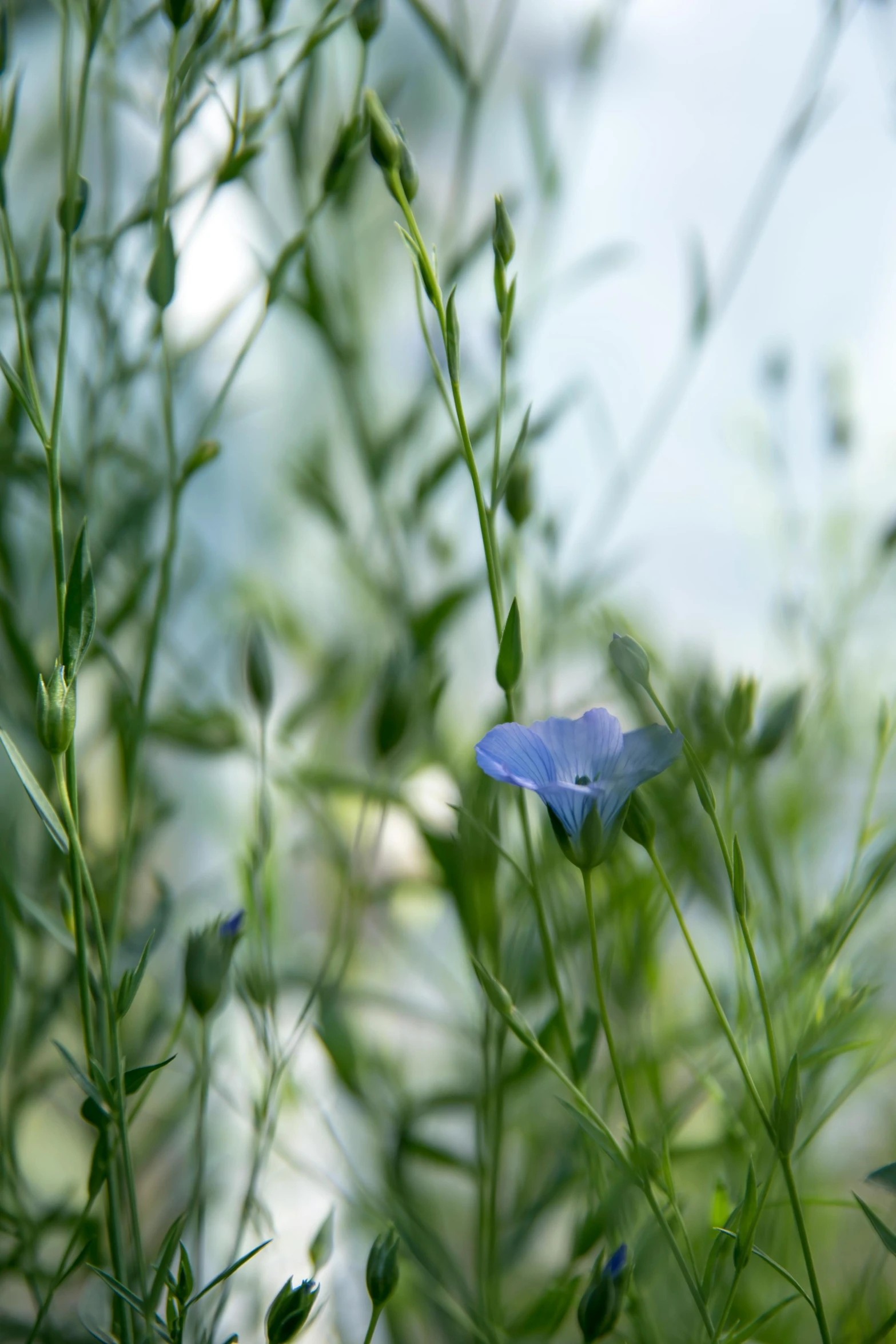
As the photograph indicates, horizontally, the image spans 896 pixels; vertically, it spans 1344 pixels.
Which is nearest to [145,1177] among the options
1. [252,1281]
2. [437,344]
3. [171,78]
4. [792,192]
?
[252,1281]

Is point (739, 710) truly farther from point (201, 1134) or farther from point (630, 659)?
point (201, 1134)

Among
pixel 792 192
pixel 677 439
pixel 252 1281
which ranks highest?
pixel 792 192

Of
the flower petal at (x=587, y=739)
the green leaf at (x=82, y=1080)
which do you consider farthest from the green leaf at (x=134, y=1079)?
the flower petal at (x=587, y=739)

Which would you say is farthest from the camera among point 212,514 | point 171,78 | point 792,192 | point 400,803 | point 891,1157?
point 212,514

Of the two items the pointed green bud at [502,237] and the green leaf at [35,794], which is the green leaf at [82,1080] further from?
the pointed green bud at [502,237]

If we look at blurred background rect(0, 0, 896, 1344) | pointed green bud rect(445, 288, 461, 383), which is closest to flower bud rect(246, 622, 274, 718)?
blurred background rect(0, 0, 896, 1344)

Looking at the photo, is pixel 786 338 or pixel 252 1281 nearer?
pixel 252 1281

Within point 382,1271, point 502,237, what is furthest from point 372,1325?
point 502,237

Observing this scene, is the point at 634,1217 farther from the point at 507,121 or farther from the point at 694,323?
the point at 507,121

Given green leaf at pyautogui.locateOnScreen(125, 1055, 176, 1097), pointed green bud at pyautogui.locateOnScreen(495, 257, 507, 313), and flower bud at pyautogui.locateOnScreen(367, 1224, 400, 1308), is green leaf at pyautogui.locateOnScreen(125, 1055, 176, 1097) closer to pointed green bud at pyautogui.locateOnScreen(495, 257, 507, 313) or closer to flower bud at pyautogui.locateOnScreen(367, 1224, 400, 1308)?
flower bud at pyautogui.locateOnScreen(367, 1224, 400, 1308)
